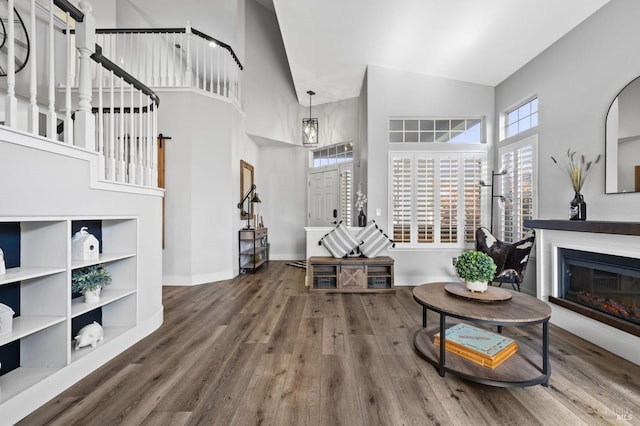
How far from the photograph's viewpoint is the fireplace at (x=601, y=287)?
2.19m

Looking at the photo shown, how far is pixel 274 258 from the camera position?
21.5 ft

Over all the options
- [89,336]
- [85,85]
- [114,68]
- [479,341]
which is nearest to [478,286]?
[479,341]

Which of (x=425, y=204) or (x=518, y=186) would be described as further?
(x=425, y=204)

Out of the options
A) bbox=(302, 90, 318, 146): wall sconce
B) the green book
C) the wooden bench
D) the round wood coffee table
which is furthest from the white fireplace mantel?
bbox=(302, 90, 318, 146): wall sconce

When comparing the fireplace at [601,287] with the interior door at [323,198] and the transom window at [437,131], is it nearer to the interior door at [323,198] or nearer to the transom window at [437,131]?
the transom window at [437,131]

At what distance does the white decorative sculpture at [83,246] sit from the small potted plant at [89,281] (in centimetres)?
13

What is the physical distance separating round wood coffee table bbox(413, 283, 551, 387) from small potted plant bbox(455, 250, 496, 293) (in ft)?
0.53

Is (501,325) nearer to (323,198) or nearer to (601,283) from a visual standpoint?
(601,283)

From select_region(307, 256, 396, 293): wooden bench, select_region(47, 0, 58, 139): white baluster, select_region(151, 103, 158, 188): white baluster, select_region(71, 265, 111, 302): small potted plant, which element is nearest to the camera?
select_region(47, 0, 58, 139): white baluster

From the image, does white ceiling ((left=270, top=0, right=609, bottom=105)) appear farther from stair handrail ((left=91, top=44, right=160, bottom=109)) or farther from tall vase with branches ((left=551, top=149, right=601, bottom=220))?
stair handrail ((left=91, top=44, right=160, bottom=109))

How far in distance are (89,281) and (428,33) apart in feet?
14.3

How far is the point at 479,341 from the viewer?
213 cm

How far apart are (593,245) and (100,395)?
12.9 feet

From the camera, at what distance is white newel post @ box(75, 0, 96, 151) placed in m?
1.96
